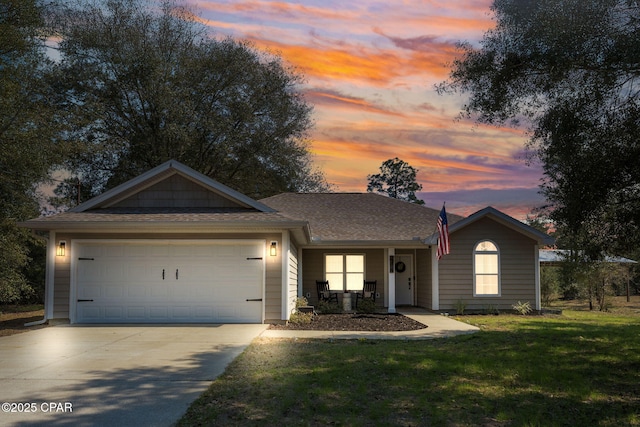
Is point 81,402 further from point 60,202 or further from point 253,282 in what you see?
point 60,202

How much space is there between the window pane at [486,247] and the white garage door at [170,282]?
7.48m

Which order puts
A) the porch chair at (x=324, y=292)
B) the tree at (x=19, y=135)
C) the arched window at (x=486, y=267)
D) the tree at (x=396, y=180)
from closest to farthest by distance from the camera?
the tree at (x=19, y=135), the arched window at (x=486, y=267), the porch chair at (x=324, y=292), the tree at (x=396, y=180)

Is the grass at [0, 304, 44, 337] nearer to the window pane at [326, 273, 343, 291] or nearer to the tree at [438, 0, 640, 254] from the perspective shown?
the window pane at [326, 273, 343, 291]

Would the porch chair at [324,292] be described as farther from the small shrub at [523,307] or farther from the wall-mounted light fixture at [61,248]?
the wall-mounted light fixture at [61,248]

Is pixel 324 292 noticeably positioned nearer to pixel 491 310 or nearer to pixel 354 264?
pixel 354 264

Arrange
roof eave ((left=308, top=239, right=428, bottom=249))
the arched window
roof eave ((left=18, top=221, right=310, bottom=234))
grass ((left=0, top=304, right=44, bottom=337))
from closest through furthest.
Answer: roof eave ((left=18, top=221, right=310, bottom=234))
grass ((left=0, top=304, right=44, bottom=337))
the arched window
roof eave ((left=308, top=239, right=428, bottom=249))

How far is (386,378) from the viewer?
7.27 metres

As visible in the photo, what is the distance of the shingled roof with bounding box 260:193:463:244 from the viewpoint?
18.7 m

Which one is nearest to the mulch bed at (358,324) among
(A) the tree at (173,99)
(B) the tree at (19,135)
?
(B) the tree at (19,135)

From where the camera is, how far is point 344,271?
19.8 m

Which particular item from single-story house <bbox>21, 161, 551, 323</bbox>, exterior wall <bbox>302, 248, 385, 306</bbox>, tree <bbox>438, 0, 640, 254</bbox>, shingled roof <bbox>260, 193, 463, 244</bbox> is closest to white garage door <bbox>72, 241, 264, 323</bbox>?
single-story house <bbox>21, 161, 551, 323</bbox>

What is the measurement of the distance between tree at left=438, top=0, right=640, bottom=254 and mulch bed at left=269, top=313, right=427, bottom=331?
188 inches

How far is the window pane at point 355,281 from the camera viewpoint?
19.7 meters

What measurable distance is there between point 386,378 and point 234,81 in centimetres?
2388
